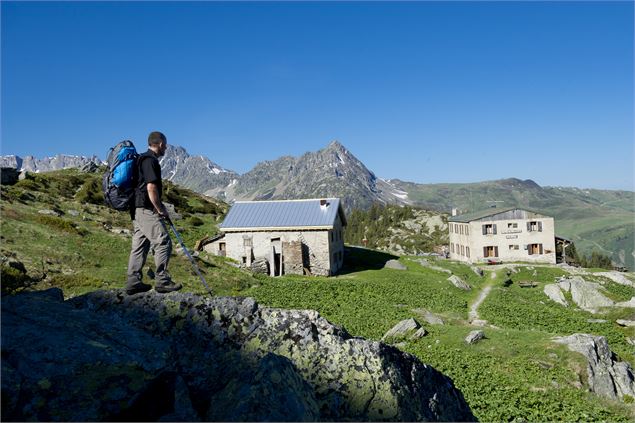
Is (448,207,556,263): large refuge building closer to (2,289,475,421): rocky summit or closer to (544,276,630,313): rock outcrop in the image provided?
(544,276,630,313): rock outcrop

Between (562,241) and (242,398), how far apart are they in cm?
7620

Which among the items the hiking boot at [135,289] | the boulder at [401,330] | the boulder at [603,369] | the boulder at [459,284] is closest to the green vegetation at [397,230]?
the boulder at [459,284]

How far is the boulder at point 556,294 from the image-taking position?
113ft

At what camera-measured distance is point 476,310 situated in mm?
30016

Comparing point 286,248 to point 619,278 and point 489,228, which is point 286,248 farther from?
point 489,228

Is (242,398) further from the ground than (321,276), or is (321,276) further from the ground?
(242,398)

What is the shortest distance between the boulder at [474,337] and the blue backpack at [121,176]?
51.9ft

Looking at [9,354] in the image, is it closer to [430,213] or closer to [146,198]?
[146,198]

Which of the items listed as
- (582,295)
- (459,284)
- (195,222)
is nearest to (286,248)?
(459,284)

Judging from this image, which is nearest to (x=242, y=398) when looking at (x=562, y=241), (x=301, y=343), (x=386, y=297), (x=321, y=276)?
(x=301, y=343)

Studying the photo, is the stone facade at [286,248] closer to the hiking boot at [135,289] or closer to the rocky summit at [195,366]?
the hiking boot at [135,289]

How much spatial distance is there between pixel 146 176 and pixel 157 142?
2.38 feet

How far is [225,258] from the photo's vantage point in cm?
4134

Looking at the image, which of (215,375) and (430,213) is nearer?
(215,375)
